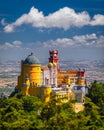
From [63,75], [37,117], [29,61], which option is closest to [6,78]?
[63,75]

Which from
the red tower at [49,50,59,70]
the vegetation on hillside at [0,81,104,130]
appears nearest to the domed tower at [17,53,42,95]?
the red tower at [49,50,59,70]

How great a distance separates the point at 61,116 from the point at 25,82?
21.5 meters

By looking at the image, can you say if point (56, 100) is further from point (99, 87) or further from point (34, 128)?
point (99, 87)

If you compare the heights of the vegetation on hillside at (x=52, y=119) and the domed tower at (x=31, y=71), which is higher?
the domed tower at (x=31, y=71)

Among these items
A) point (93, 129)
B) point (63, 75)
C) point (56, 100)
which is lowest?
point (93, 129)

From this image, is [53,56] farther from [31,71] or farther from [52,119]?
[52,119]

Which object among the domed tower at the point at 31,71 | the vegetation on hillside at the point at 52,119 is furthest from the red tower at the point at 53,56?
the vegetation on hillside at the point at 52,119

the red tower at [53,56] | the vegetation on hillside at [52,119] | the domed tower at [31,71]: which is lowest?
the vegetation on hillside at [52,119]

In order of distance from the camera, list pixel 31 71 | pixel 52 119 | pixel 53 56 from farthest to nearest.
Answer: pixel 53 56 < pixel 31 71 < pixel 52 119

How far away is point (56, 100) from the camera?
89.1 feet

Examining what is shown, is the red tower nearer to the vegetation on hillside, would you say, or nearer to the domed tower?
the domed tower

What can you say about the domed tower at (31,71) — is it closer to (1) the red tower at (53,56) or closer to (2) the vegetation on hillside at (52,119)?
(1) the red tower at (53,56)

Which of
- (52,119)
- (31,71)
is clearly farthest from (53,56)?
(52,119)

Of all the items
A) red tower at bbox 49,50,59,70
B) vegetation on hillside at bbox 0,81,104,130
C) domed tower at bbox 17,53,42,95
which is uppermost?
red tower at bbox 49,50,59,70
